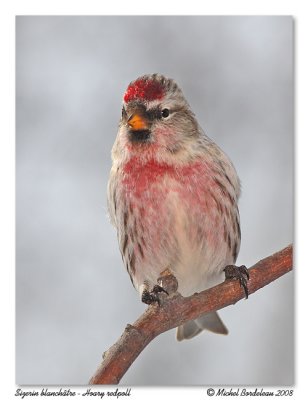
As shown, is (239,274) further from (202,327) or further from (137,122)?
(137,122)

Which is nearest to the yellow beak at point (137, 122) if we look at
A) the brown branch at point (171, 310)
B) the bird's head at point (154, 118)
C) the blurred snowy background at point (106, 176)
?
the bird's head at point (154, 118)

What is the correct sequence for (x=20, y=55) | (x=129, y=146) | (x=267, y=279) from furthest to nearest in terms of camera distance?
(x=20, y=55) → (x=129, y=146) → (x=267, y=279)

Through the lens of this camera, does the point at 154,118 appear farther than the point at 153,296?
Yes

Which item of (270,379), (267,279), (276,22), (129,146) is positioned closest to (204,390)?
(270,379)

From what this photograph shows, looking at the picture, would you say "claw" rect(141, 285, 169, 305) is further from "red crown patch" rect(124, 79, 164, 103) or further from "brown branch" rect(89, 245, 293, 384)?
"red crown patch" rect(124, 79, 164, 103)

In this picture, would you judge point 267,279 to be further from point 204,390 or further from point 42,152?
point 42,152

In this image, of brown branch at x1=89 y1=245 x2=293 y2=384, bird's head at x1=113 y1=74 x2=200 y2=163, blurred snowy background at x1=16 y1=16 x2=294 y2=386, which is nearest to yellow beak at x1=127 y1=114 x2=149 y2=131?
bird's head at x1=113 y1=74 x2=200 y2=163

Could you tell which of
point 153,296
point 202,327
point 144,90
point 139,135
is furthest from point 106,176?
point 202,327
